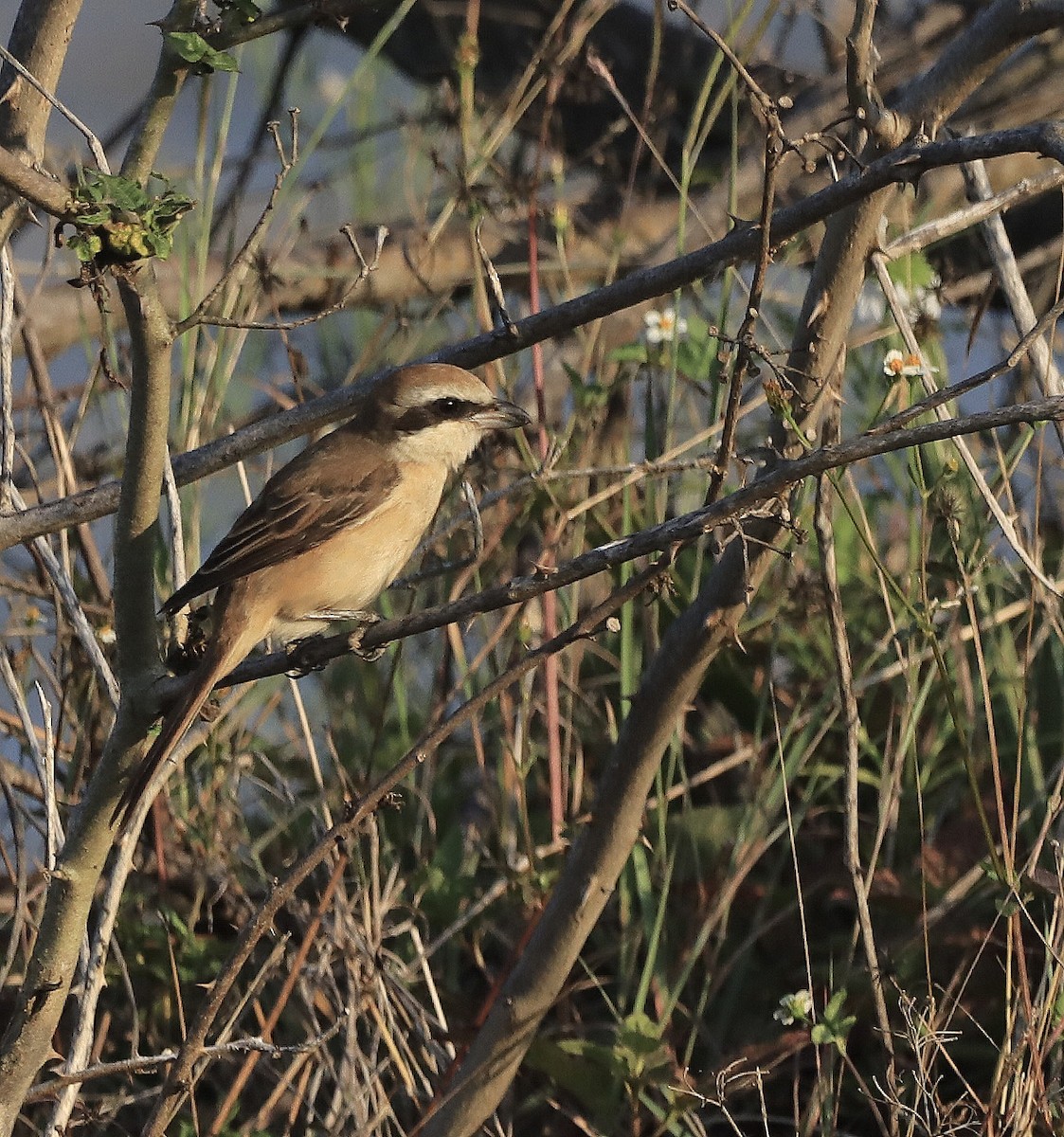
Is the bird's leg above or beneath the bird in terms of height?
beneath

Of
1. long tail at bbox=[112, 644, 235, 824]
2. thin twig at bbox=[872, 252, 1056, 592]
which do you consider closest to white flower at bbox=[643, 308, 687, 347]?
thin twig at bbox=[872, 252, 1056, 592]

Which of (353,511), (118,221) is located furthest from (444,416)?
(118,221)

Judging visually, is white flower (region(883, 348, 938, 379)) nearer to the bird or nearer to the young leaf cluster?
the bird

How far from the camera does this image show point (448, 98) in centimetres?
453

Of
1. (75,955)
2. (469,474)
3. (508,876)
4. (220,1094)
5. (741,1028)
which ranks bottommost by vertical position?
(741,1028)

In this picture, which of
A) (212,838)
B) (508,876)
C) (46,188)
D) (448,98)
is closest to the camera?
(46,188)

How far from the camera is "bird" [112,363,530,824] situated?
3438mm

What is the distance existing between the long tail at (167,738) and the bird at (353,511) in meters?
→ 0.65

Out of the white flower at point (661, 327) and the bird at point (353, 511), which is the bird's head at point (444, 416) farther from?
the white flower at point (661, 327)

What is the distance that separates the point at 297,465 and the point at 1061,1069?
2.11 m

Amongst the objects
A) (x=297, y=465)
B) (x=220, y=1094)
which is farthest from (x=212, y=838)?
(x=297, y=465)

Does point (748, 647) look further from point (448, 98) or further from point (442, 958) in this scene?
point (448, 98)

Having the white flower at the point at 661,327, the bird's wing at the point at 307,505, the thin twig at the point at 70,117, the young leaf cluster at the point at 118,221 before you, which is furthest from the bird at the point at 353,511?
the young leaf cluster at the point at 118,221

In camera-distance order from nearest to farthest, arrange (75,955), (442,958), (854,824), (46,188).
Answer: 1. (46,188)
2. (75,955)
3. (854,824)
4. (442,958)
